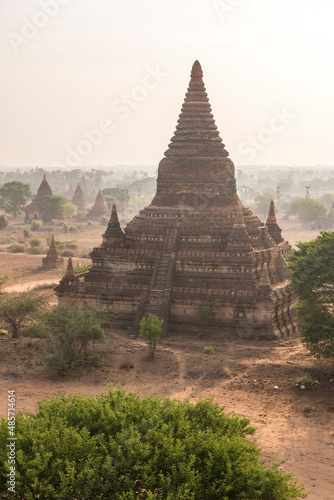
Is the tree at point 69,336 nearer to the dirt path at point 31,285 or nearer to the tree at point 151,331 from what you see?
the tree at point 151,331

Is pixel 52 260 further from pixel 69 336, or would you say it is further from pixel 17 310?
pixel 69 336

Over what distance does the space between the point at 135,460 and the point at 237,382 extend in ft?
28.9

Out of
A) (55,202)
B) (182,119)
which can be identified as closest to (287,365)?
(182,119)

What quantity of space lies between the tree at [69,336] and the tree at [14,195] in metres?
62.5

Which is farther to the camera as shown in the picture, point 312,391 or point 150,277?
point 150,277

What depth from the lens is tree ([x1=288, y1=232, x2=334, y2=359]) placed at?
1902 centimetres

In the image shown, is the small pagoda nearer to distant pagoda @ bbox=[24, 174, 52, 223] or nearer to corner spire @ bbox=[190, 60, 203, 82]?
corner spire @ bbox=[190, 60, 203, 82]

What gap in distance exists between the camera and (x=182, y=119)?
97.6ft

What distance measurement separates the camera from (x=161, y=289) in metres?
24.9

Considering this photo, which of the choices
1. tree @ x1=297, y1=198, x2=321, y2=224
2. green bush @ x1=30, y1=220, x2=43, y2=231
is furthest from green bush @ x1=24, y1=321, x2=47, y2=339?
tree @ x1=297, y1=198, x2=321, y2=224

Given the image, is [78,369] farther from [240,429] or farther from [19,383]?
[240,429]

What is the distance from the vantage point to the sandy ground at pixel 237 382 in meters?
14.6

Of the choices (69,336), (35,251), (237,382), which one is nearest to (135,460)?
(237,382)

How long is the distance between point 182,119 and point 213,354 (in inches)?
521
